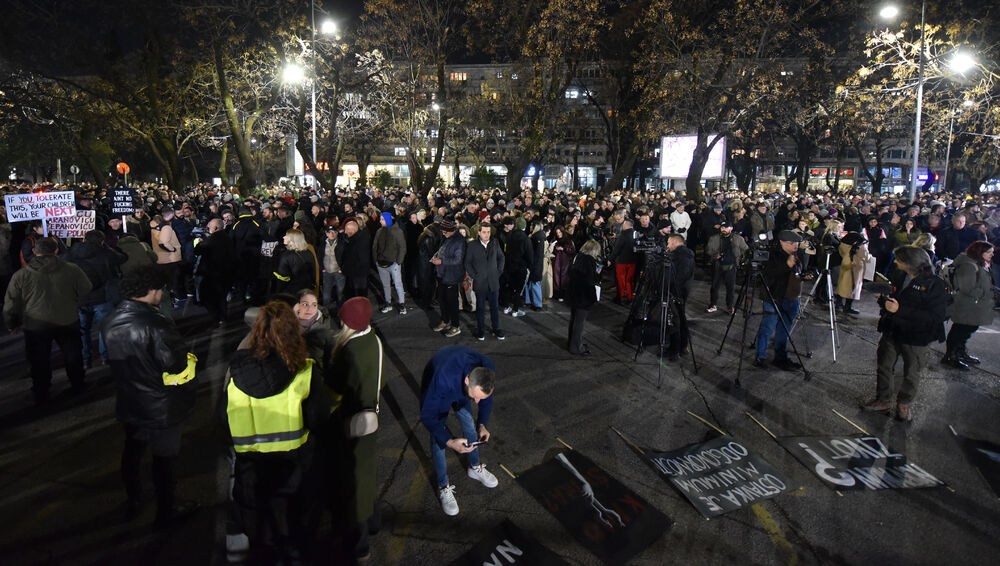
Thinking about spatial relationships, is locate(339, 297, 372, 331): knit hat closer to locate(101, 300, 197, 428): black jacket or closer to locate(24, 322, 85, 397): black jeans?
locate(101, 300, 197, 428): black jacket

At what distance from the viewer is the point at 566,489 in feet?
15.0

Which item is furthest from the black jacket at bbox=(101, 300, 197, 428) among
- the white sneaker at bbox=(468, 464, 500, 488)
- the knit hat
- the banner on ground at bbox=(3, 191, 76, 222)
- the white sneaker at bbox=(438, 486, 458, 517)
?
the banner on ground at bbox=(3, 191, 76, 222)

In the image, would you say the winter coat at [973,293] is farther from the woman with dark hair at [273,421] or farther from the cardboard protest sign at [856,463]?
the woman with dark hair at [273,421]

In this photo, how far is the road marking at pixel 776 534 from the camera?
383 centimetres

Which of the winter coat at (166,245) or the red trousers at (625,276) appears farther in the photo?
the red trousers at (625,276)

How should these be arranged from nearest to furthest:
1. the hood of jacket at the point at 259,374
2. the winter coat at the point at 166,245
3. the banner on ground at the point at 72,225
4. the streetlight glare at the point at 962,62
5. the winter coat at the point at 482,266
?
the hood of jacket at the point at 259,374
the winter coat at the point at 482,266
the banner on ground at the point at 72,225
the winter coat at the point at 166,245
the streetlight glare at the point at 962,62

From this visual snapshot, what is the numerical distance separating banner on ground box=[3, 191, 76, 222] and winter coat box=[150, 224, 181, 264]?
1.19 m

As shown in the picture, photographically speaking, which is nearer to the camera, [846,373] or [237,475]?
[237,475]

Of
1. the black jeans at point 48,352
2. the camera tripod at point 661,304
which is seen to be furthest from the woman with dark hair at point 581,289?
the black jeans at point 48,352

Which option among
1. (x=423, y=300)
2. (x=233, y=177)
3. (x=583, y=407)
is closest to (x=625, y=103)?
(x=423, y=300)

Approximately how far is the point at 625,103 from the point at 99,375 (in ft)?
84.5

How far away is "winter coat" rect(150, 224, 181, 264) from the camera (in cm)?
915

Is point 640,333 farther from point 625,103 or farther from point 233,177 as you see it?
point 233,177

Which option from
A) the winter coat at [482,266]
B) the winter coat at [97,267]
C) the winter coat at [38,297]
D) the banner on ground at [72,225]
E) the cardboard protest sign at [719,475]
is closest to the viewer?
the cardboard protest sign at [719,475]
